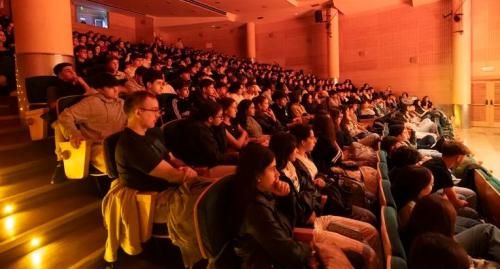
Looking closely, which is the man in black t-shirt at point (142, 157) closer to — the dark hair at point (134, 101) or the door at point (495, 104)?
the dark hair at point (134, 101)

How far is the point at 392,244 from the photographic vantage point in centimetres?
174

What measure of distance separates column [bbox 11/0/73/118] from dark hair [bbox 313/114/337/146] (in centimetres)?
323

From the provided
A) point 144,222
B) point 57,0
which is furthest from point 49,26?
point 144,222

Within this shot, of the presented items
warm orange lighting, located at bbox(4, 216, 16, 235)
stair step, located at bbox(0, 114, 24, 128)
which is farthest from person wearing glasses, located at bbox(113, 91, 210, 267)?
stair step, located at bbox(0, 114, 24, 128)

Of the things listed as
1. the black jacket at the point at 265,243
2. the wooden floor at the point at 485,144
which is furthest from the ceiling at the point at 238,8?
the black jacket at the point at 265,243

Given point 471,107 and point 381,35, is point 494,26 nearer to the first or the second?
point 471,107

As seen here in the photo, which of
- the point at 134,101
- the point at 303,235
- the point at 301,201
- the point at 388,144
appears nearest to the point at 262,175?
the point at 303,235

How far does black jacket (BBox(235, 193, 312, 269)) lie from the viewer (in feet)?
5.26

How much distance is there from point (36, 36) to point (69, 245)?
Result: 10.0 feet

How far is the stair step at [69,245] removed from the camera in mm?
2166

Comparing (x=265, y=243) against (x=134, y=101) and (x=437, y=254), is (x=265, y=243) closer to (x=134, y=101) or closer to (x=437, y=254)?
(x=437, y=254)

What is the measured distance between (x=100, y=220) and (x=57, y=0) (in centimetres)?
310

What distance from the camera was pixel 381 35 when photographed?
14.1 m

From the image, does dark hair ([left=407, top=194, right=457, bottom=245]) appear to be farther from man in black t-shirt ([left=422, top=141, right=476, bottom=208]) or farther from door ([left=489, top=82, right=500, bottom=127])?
door ([left=489, top=82, right=500, bottom=127])
